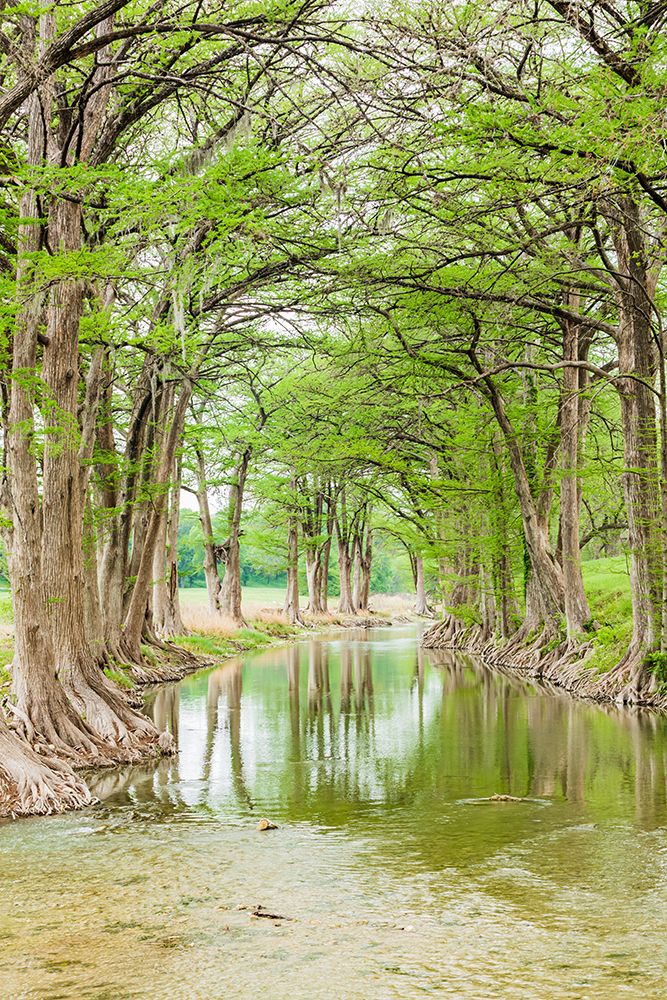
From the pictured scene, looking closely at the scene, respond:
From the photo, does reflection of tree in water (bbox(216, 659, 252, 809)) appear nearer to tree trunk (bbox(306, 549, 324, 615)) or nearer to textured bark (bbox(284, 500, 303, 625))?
textured bark (bbox(284, 500, 303, 625))

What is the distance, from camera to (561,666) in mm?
18844

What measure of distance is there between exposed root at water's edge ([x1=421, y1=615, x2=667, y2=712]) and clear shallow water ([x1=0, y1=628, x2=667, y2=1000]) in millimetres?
1990

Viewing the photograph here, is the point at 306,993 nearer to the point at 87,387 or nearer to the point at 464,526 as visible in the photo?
the point at 87,387

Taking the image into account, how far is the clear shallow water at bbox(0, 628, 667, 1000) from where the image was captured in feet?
13.6

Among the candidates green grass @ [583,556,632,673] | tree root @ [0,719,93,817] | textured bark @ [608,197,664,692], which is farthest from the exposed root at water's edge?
tree root @ [0,719,93,817]

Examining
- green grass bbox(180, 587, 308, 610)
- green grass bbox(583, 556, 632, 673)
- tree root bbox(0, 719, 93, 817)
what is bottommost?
green grass bbox(180, 587, 308, 610)

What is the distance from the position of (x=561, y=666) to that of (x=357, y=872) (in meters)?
13.6

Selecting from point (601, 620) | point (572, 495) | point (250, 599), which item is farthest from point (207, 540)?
point (250, 599)

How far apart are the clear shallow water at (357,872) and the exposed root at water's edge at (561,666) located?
6.53 feet

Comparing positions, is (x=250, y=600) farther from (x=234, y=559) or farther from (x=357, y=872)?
(x=357, y=872)

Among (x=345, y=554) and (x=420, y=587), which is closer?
(x=345, y=554)

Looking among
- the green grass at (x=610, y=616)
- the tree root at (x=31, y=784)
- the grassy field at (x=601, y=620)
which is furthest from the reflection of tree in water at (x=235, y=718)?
the green grass at (x=610, y=616)

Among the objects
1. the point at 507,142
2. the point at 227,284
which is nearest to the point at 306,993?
the point at 507,142

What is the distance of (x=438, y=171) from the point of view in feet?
36.3
